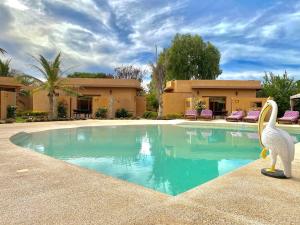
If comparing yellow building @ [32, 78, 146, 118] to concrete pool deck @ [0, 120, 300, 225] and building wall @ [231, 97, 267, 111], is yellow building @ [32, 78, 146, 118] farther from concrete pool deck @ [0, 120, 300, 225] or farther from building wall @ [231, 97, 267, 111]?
concrete pool deck @ [0, 120, 300, 225]

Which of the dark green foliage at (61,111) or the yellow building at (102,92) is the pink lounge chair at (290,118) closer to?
the yellow building at (102,92)

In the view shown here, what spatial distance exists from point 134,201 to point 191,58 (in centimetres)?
3417

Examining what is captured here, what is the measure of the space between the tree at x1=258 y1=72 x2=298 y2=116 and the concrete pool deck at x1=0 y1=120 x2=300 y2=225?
79.0 ft

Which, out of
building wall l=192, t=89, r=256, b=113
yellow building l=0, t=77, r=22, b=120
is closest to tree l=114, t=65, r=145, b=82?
building wall l=192, t=89, r=256, b=113

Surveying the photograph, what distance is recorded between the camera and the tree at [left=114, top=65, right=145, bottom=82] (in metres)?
A: 48.5

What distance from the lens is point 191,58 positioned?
3619 centimetres

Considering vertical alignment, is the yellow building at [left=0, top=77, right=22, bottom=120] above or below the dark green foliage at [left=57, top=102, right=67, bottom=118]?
above

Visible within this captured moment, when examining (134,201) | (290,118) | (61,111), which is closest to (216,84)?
(290,118)

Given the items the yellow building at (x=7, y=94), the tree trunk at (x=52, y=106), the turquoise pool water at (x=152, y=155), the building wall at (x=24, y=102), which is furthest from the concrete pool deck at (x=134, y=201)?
the building wall at (x=24, y=102)

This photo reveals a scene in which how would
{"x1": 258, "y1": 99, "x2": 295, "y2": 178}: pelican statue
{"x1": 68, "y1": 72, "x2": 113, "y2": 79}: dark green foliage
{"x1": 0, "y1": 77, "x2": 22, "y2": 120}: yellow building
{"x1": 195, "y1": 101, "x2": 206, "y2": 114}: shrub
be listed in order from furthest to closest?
{"x1": 68, "y1": 72, "x2": 113, "y2": 79}: dark green foliage → {"x1": 195, "y1": 101, "x2": 206, "y2": 114}: shrub → {"x1": 0, "y1": 77, "x2": 22, "y2": 120}: yellow building → {"x1": 258, "y1": 99, "x2": 295, "y2": 178}: pelican statue

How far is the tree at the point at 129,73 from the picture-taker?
1911 inches

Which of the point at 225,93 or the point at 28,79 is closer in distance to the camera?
the point at 28,79

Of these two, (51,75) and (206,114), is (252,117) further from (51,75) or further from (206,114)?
(51,75)

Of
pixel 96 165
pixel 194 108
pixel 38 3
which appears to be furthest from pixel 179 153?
pixel 194 108
